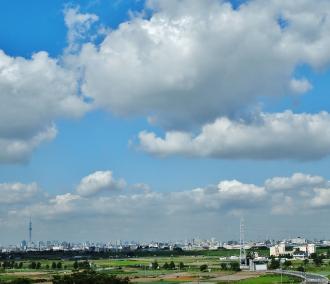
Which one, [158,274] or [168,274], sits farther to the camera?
[158,274]

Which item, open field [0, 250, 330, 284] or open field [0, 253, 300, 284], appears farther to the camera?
open field [0, 253, 300, 284]

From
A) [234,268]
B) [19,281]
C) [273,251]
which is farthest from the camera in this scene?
[273,251]

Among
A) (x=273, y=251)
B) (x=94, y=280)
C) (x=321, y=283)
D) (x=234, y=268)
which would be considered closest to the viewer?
(x=94, y=280)

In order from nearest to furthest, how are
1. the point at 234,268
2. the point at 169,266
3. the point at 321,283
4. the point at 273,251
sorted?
the point at 321,283, the point at 234,268, the point at 169,266, the point at 273,251

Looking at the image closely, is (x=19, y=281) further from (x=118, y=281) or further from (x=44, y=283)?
(x=118, y=281)

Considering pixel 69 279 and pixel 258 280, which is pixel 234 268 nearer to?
pixel 258 280

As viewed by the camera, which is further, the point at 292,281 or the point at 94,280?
the point at 292,281

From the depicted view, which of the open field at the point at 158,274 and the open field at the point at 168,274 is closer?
the open field at the point at 168,274

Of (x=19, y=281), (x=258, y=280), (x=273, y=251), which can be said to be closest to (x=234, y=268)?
(x=258, y=280)

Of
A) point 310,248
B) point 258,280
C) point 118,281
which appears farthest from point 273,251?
point 118,281
